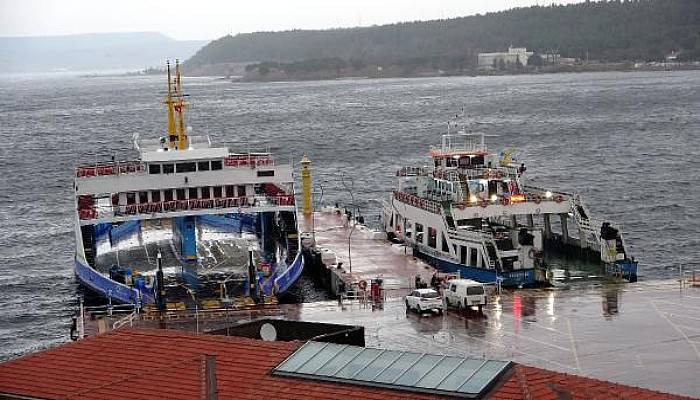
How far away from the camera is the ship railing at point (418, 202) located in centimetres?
5588

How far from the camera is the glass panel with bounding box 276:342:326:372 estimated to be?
22.1 m

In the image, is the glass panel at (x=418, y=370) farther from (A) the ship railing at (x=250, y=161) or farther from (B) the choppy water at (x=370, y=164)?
(A) the ship railing at (x=250, y=161)

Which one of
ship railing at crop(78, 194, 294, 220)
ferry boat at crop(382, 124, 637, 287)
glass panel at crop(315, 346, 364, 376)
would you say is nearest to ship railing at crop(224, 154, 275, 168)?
ship railing at crop(78, 194, 294, 220)

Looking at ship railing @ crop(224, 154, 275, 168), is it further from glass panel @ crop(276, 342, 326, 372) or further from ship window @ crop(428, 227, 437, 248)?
glass panel @ crop(276, 342, 326, 372)

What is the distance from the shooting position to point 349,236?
194 feet

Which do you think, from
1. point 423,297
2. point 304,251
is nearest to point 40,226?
point 304,251

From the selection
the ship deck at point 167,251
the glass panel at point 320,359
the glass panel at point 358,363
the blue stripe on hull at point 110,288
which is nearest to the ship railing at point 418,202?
the ship deck at point 167,251

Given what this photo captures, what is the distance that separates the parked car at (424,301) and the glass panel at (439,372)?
60.8 ft

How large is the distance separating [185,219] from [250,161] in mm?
3964

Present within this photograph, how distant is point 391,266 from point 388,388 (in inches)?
1196

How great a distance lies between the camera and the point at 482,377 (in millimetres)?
20500

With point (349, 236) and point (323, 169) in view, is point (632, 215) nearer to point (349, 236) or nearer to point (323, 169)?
point (349, 236)

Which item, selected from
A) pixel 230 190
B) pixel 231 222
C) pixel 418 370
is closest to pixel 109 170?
pixel 230 190

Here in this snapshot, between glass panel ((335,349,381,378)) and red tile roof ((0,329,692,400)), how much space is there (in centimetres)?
33
